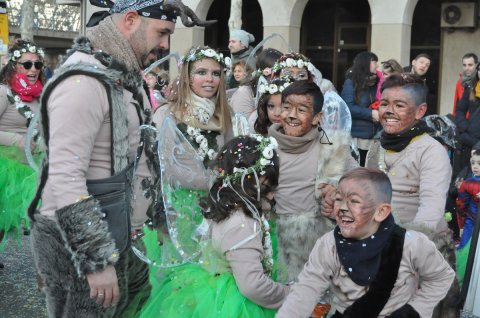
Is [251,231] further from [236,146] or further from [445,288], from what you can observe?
[445,288]

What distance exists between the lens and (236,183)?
3.93 metres

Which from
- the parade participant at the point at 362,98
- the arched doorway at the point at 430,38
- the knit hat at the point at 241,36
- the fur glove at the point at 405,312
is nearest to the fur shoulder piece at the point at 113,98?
the fur glove at the point at 405,312

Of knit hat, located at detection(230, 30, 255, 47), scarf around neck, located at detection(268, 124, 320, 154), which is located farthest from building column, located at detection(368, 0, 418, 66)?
scarf around neck, located at detection(268, 124, 320, 154)

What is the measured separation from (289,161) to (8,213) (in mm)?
3505

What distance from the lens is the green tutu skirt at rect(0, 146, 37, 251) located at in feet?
23.4

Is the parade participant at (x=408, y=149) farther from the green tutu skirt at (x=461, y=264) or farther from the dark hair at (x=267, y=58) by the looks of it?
the dark hair at (x=267, y=58)

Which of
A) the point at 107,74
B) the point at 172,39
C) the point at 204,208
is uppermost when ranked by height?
the point at 172,39

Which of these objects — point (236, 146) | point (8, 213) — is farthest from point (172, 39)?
point (236, 146)

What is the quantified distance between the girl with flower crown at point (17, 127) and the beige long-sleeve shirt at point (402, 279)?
410cm

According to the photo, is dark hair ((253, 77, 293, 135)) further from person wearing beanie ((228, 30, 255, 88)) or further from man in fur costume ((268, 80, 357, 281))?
person wearing beanie ((228, 30, 255, 88))

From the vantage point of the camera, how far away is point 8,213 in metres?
7.14

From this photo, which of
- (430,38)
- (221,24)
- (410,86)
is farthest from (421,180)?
(221,24)

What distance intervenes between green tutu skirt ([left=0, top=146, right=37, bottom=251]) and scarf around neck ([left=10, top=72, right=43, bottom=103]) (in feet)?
1.82

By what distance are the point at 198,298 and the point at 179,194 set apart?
2.03ft
